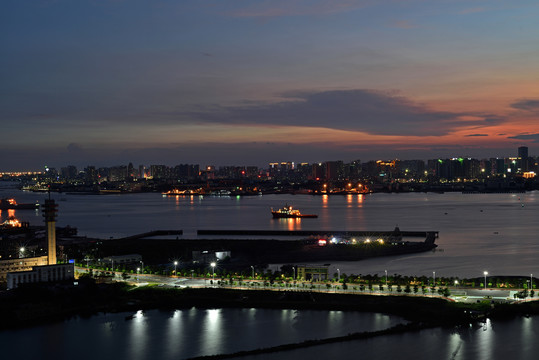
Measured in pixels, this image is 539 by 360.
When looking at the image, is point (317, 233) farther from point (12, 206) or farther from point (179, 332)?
point (12, 206)

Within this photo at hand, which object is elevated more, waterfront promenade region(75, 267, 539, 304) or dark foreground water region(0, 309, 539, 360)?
waterfront promenade region(75, 267, 539, 304)

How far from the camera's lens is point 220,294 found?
11180mm

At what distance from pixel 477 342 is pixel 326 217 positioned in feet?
80.4

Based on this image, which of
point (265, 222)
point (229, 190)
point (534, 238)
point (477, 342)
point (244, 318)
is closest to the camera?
point (477, 342)

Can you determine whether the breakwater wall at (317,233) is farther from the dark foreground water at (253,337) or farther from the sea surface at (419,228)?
the dark foreground water at (253,337)

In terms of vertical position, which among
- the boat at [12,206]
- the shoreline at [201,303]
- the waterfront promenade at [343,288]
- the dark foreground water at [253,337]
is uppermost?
the boat at [12,206]

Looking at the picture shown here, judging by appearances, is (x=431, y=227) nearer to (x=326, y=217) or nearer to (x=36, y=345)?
(x=326, y=217)

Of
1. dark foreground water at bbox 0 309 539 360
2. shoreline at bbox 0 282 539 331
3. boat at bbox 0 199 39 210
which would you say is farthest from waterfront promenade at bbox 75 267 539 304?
boat at bbox 0 199 39 210

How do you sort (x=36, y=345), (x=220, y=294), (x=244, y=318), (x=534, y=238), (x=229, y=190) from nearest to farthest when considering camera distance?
1. (x=36, y=345)
2. (x=244, y=318)
3. (x=220, y=294)
4. (x=534, y=238)
5. (x=229, y=190)

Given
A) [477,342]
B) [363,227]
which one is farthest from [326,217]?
[477,342]

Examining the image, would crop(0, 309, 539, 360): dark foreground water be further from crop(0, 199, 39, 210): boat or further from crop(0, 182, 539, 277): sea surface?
crop(0, 199, 39, 210): boat

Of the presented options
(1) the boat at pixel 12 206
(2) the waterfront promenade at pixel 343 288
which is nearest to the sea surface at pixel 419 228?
(2) the waterfront promenade at pixel 343 288

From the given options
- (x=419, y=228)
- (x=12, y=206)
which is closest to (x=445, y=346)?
(x=419, y=228)

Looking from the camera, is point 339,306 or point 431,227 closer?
point 339,306
